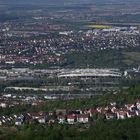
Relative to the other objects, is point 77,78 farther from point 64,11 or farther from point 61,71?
point 64,11

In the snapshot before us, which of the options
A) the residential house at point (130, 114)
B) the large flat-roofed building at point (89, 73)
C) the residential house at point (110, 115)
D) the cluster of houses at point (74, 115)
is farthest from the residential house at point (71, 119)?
the large flat-roofed building at point (89, 73)

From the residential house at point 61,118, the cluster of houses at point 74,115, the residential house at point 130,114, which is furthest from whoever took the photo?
the residential house at point 130,114

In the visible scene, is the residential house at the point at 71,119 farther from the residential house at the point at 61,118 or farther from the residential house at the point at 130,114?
the residential house at the point at 130,114

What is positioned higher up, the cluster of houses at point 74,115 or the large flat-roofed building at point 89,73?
the cluster of houses at point 74,115

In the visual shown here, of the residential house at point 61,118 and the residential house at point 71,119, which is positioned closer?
the residential house at point 61,118

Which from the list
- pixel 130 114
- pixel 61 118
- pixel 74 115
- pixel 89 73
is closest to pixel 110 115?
pixel 130 114

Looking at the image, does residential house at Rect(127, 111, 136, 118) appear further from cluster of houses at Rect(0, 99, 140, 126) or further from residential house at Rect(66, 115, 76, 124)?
residential house at Rect(66, 115, 76, 124)

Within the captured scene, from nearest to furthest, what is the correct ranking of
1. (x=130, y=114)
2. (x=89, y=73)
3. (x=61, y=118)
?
(x=61, y=118) → (x=130, y=114) → (x=89, y=73)

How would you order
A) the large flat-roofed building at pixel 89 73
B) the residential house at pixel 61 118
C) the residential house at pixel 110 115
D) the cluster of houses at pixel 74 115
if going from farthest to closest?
the large flat-roofed building at pixel 89 73 → the residential house at pixel 110 115 → the cluster of houses at pixel 74 115 → the residential house at pixel 61 118

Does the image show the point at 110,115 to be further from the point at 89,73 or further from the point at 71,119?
the point at 89,73
